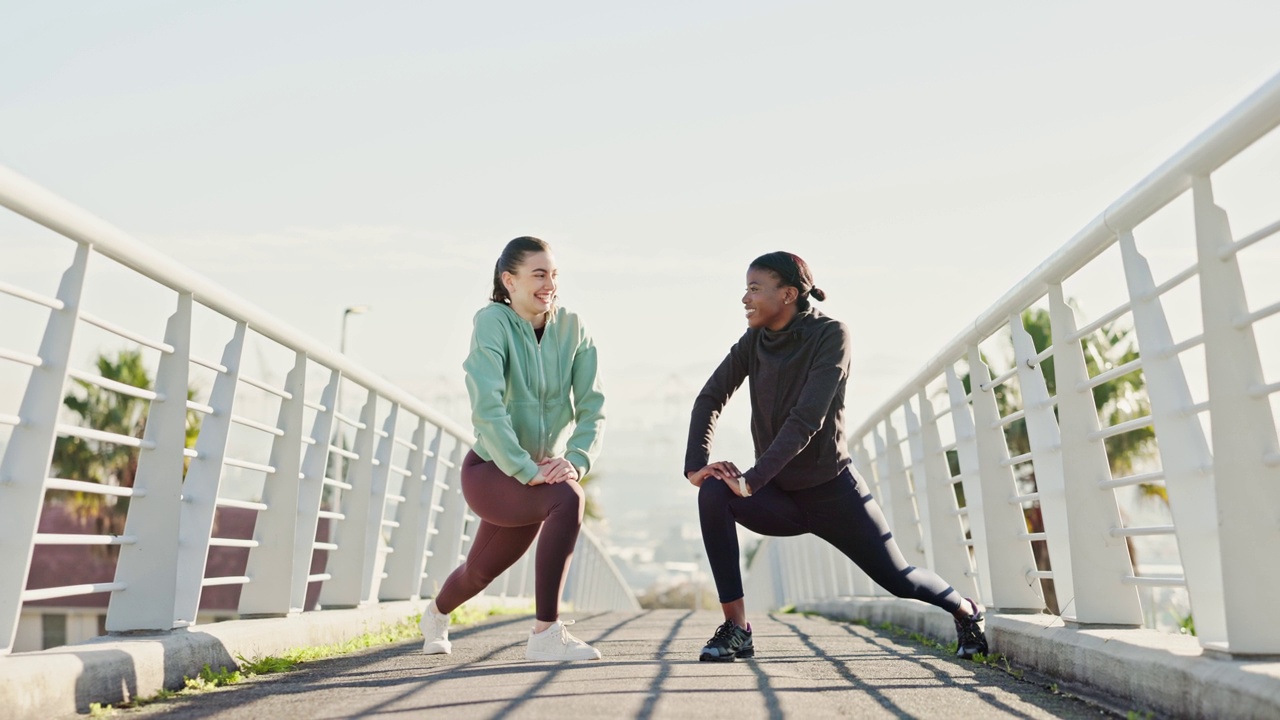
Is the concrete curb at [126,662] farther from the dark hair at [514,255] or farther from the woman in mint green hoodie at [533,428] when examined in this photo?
the dark hair at [514,255]

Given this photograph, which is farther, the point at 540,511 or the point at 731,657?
the point at 731,657

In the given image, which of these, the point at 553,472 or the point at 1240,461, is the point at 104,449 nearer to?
the point at 553,472

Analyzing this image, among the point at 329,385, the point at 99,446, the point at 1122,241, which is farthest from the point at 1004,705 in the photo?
the point at 99,446

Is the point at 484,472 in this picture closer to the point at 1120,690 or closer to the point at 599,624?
the point at 1120,690

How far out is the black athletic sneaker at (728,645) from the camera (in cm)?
→ 572

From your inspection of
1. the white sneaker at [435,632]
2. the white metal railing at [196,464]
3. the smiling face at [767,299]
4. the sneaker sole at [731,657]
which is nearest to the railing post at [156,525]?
the white metal railing at [196,464]

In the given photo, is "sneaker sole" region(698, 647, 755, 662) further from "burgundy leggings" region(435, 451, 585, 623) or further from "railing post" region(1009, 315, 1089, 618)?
"railing post" region(1009, 315, 1089, 618)

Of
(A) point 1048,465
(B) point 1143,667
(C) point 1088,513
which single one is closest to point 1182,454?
(B) point 1143,667

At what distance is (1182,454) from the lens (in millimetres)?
3969

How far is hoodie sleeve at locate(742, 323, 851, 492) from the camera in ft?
18.4

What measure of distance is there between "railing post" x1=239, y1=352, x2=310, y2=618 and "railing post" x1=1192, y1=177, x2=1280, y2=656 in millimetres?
4123

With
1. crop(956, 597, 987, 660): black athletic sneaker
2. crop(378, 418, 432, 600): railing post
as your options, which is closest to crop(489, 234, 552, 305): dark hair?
crop(956, 597, 987, 660): black athletic sneaker

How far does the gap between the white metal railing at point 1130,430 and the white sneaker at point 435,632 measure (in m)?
2.52

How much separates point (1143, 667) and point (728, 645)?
2142mm
